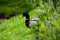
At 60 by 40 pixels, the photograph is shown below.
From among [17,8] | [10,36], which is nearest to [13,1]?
[17,8]

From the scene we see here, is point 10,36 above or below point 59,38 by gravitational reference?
below

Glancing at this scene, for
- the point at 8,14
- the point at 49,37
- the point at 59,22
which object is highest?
the point at 59,22

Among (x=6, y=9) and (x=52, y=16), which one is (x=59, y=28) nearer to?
(x=52, y=16)

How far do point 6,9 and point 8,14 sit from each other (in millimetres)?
2973

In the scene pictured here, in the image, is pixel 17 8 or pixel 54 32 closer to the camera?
pixel 54 32

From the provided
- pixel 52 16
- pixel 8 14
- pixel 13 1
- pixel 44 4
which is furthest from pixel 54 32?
pixel 13 1

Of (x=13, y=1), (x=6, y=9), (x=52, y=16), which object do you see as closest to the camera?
(x=52, y=16)

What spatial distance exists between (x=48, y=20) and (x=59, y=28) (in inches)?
35.9

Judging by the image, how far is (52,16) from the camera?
5.65 meters

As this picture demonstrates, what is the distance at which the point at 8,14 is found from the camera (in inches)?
1442

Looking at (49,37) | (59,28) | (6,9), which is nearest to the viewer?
(59,28)

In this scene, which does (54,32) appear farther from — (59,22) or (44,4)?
(44,4)

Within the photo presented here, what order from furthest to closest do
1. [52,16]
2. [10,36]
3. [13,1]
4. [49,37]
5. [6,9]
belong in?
[13,1] < [6,9] < [10,36] < [52,16] < [49,37]

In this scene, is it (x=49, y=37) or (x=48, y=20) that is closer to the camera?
(x=49, y=37)
